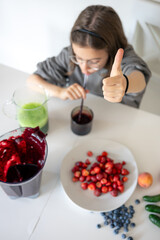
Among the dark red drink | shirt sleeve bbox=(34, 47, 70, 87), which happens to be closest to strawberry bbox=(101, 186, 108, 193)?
the dark red drink

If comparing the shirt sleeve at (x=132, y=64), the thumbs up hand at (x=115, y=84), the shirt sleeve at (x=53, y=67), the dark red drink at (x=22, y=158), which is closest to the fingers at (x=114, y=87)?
the thumbs up hand at (x=115, y=84)

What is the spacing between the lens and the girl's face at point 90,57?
2.71 ft

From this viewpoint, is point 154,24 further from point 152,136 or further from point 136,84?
point 152,136

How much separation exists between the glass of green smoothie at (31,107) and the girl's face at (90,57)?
21 centimetres

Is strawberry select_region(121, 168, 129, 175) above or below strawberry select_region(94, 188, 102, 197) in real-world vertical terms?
above

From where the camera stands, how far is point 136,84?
0.81 metres

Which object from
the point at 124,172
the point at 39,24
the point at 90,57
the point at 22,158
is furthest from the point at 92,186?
the point at 39,24

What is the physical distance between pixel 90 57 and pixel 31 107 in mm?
314

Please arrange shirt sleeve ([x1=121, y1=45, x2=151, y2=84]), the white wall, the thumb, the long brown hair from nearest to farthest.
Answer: the thumb, the long brown hair, shirt sleeve ([x1=121, y1=45, x2=151, y2=84]), the white wall

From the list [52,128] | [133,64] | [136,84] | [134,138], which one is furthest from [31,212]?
[133,64]

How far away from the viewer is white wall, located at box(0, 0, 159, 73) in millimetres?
1055

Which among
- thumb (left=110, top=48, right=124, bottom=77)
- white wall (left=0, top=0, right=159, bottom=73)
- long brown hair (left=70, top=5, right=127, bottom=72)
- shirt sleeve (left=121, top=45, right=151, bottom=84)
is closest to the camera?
thumb (left=110, top=48, right=124, bottom=77)

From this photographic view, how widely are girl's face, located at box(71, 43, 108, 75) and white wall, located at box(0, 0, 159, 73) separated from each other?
0.34 m

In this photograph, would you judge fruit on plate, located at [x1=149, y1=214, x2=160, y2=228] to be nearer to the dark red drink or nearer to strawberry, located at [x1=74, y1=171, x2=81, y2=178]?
strawberry, located at [x1=74, y1=171, x2=81, y2=178]
